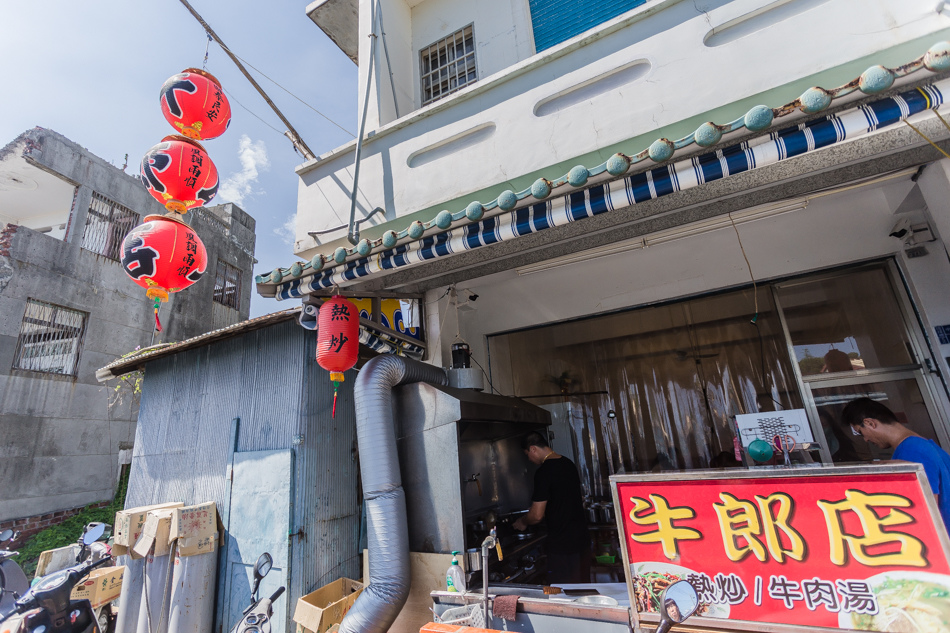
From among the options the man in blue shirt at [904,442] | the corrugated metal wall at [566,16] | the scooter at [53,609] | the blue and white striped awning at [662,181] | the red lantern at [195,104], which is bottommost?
the scooter at [53,609]

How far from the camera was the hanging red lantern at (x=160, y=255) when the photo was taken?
4527 millimetres

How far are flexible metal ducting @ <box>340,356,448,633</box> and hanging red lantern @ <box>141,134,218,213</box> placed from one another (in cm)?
301

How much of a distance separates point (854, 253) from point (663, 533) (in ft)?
17.8

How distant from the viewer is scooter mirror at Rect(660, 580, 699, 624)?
1.97m

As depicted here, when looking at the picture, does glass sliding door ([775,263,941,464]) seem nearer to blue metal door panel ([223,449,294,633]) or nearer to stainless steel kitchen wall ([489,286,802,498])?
stainless steel kitchen wall ([489,286,802,498])

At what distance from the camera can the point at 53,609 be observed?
164 inches

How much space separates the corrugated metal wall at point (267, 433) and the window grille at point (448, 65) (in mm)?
4391

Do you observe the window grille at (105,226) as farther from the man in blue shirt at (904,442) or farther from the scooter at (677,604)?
the man in blue shirt at (904,442)

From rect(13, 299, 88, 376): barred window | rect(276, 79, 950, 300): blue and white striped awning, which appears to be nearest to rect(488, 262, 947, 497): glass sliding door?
rect(276, 79, 950, 300): blue and white striped awning

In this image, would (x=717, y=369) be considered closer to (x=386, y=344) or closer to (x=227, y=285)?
(x=386, y=344)

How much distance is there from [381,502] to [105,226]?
14.0 metres

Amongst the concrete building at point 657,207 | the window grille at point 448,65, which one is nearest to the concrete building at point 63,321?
the concrete building at point 657,207

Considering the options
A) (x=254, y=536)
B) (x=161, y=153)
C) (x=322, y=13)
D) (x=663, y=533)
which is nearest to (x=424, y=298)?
(x=161, y=153)

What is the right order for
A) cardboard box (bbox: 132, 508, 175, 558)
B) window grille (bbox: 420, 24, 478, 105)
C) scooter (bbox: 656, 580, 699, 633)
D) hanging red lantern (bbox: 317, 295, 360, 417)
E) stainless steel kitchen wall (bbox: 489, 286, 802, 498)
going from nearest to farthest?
scooter (bbox: 656, 580, 699, 633)
hanging red lantern (bbox: 317, 295, 360, 417)
cardboard box (bbox: 132, 508, 175, 558)
stainless steel kitchen wall (bbox: 489, 286, 802, 498)
window grille (bbox: 420, 24, 478, 105)
